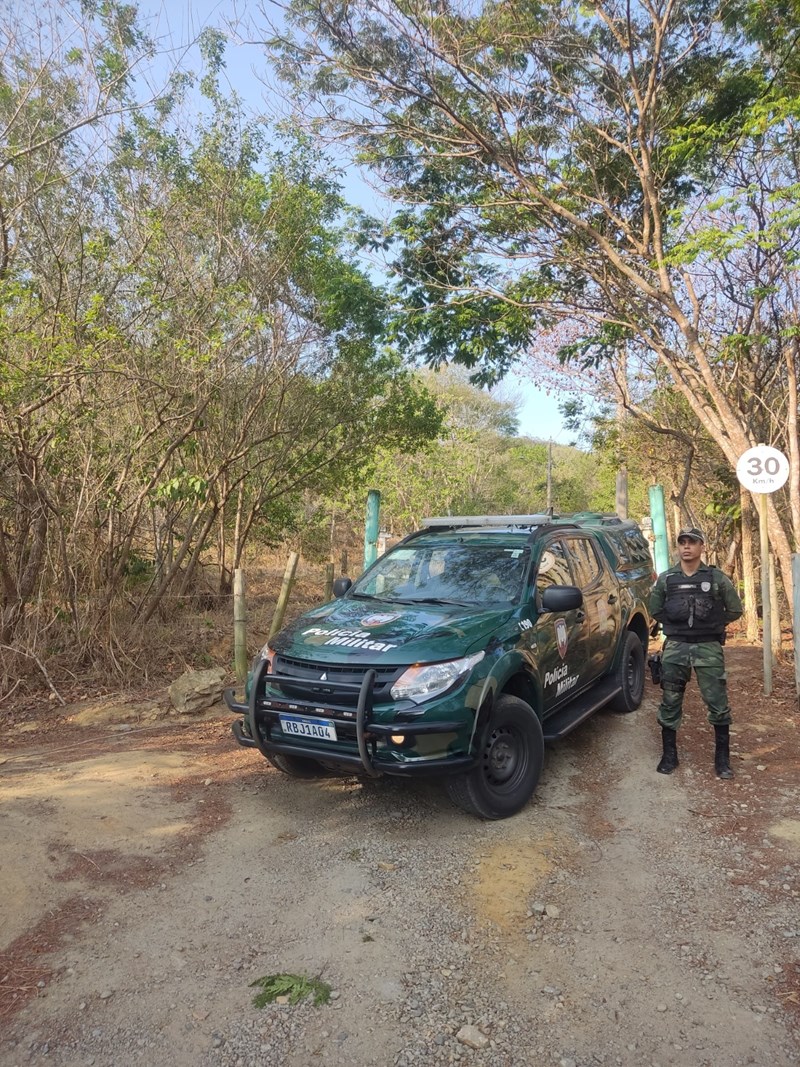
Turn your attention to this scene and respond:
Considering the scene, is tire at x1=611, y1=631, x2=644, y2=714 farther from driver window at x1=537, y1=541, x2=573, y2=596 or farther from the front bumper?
the front bumper

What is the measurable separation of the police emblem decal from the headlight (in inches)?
49.2

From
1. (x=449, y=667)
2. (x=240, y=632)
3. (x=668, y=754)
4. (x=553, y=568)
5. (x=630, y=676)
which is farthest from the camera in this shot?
(x=240, y=632)

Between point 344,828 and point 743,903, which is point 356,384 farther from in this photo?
point 743,903

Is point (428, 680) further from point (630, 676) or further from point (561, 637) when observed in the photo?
point (630, 676)

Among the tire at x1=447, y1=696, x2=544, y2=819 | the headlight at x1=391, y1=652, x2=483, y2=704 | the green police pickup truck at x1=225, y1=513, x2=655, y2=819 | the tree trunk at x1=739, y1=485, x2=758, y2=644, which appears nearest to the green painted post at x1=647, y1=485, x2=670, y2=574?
the tree trunk at x1=739, y1=485, x2=758, y2=644

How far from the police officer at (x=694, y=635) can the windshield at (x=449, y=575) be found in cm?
114

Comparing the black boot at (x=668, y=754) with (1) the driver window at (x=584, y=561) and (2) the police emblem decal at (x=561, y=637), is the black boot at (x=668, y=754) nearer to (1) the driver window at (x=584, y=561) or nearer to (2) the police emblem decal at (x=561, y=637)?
(2) the police emblem decal at (x=561, y=637)

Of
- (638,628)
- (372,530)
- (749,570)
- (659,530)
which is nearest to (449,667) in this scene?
(638,628)

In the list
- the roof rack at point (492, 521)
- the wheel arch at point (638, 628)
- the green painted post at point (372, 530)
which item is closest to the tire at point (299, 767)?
the roof rack at point (492, 521)

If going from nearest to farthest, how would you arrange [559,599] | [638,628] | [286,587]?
[559,599] < [638,628] < [286,587]

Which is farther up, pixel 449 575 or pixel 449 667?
pixel 449 575

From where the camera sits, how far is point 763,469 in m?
6.73

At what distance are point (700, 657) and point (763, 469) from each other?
2636 millimetres

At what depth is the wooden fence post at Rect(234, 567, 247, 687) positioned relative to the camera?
7250 mm
